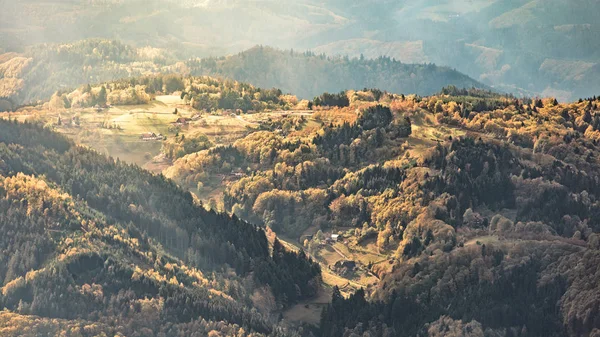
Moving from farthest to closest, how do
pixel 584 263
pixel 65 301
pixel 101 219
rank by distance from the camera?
pixel 101 219, pixel 584 263, pixel 65 301

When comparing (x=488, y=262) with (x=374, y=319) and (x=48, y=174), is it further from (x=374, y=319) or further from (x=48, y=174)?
(x=48, y=174)

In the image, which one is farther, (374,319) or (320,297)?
(320,297)

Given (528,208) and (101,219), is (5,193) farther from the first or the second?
(528,208)

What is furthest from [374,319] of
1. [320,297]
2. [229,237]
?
[229,237]

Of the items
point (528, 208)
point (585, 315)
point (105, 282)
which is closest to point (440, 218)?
point (528, 208)

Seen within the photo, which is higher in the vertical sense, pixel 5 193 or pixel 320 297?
pixel 5 193

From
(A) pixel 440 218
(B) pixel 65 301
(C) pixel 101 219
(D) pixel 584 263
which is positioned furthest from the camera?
(A) pixel 440 218
